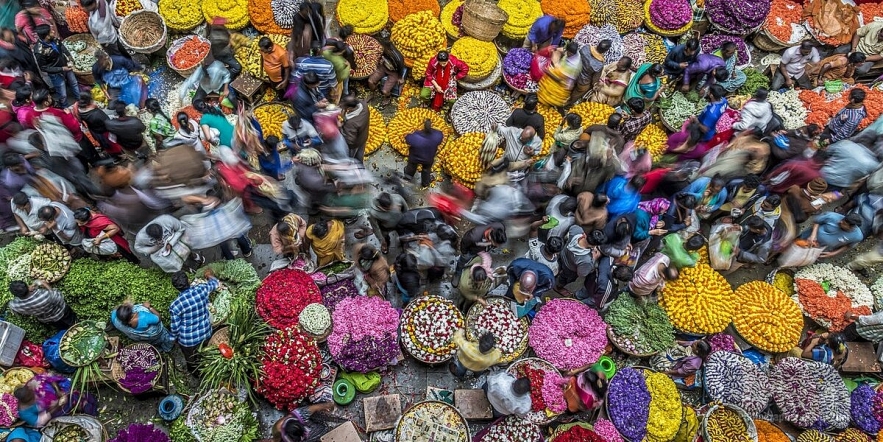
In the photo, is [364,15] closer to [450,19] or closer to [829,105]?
[450,19]

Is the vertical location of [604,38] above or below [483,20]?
below

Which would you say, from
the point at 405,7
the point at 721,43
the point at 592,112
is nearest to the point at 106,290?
the point at 405,7

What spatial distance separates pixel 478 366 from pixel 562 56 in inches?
189

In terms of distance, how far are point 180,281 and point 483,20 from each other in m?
5.95

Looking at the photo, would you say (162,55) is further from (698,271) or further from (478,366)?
(698,271)

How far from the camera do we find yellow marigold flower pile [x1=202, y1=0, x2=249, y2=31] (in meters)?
9.17

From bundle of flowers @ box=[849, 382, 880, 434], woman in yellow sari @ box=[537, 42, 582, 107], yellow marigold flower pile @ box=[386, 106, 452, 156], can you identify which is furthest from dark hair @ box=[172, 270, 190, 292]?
bundle of flowers @ box=[849, 382, 880, 434]

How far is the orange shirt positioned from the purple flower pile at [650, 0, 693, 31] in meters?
6.30

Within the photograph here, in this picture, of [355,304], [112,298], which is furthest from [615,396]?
[112,298]

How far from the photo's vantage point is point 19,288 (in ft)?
19.1

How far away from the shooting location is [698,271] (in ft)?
24.1

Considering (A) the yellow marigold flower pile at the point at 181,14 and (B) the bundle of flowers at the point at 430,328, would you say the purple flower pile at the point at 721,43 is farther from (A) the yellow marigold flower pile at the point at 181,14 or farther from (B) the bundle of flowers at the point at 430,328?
(A) the yellow marigold flower pile at the point at 181,14

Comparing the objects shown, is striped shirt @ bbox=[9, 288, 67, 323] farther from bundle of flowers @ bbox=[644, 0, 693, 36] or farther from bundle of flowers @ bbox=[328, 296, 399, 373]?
bundle of flowers @ bbox=[644, 0, 693, 36]

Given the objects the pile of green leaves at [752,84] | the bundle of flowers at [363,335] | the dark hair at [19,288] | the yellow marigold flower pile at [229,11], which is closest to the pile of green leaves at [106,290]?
the dark hair at [19,288]
